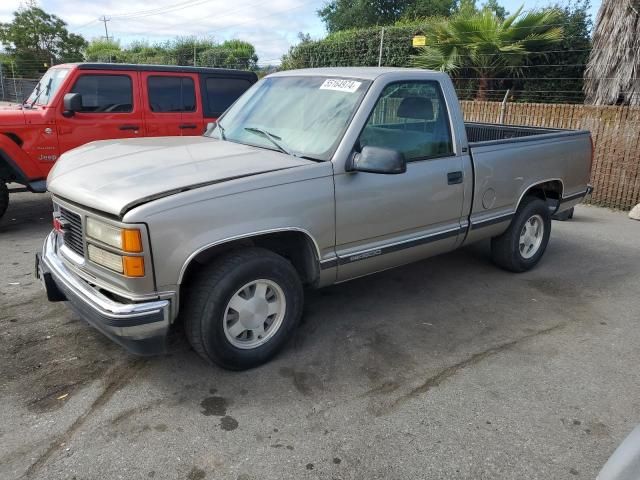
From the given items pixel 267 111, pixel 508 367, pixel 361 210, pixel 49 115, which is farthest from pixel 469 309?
pixel 49 115

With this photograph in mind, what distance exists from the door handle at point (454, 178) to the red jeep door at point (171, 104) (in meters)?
4.54

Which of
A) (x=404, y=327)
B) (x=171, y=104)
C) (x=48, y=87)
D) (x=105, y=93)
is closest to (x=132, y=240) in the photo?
(x=404, y=327)

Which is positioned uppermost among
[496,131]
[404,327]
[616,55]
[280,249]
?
[616,55]

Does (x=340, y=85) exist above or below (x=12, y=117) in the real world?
above

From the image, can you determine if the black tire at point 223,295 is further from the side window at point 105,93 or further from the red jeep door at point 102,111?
the side window at point 105,93

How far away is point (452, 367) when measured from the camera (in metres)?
3.59

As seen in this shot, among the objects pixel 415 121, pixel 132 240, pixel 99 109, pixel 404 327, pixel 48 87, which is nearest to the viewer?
pixel 132 240

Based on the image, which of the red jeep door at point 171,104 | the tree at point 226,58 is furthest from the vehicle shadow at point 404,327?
the tree at point 226,58

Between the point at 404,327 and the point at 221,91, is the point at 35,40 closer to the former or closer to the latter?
the point at 221,91

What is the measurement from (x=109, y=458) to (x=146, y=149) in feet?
7.01

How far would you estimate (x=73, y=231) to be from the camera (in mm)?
3379

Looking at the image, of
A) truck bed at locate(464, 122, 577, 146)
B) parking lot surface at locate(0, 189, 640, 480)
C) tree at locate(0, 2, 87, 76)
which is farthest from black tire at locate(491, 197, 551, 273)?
tree at locate(0, 2, 87, 76)

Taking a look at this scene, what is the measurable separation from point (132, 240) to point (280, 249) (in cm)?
115

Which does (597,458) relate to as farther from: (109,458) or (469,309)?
(109,458)
